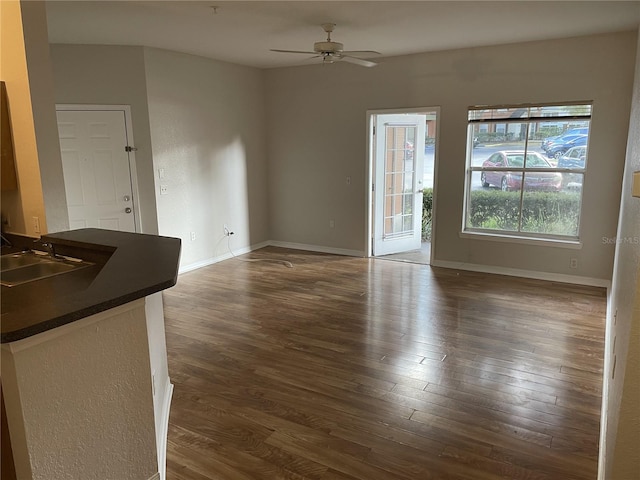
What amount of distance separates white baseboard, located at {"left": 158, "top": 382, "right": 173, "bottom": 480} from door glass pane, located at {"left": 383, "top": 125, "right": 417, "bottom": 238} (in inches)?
171

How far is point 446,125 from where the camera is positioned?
5602 mm

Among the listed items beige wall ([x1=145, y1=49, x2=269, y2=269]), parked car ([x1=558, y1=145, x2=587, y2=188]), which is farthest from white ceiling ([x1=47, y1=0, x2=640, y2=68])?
parked car ([x1=558, y1=145, x2=587, y2=188])

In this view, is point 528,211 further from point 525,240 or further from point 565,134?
point 565,134

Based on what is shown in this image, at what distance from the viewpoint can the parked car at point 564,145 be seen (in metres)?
5.02

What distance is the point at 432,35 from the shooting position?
4594 mm

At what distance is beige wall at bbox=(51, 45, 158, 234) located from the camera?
4688 mm

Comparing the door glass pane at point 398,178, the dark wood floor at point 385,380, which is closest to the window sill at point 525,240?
the dark wood floor at point 385,380

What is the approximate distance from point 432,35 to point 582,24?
1365 millimetres

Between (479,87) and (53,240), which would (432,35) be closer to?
(479,87)

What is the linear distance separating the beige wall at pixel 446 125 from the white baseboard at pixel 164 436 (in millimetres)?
4085

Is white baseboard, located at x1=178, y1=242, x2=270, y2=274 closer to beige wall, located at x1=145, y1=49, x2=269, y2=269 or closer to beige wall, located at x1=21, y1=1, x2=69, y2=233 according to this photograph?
beige wall, located at x1=145, y1=49, x2=269, y2=269

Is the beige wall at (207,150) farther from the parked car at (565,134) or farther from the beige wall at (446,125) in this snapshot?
the parked car at (565,134)

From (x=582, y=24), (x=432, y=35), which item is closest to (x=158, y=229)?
(x=432, y=35)

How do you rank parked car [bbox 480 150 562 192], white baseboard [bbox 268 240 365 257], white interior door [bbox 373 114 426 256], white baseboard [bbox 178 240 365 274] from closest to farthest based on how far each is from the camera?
parked car [bbox 480 150 562 192] → white baseboard [bbox 178 240 365 274] → white interior door [bbox 373 114 426 256] → white baseboard [bbox 268 240 365 257]
